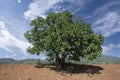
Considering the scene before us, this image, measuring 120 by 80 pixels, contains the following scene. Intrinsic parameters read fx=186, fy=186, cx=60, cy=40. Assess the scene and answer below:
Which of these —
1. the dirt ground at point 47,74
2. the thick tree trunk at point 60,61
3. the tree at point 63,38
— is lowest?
the dirt ground at point 47,74

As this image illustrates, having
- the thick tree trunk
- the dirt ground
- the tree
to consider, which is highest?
the tree

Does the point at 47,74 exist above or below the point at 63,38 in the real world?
below

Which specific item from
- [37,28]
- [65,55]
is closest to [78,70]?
[65,55]

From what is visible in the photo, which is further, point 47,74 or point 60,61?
point 60,61

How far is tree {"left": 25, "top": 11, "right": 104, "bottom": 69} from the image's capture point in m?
32.3

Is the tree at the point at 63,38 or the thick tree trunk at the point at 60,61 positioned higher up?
the tree at the point at 63,38

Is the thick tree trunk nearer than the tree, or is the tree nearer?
the tree

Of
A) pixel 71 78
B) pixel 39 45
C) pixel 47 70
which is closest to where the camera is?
pixel 71 78

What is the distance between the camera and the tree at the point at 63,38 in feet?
106

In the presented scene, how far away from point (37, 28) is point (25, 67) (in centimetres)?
803

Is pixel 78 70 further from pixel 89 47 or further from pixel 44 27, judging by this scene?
pixel 44 27

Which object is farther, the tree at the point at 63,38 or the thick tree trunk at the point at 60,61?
the thick tree trunk at the point at 60,61

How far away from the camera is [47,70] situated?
33.8 m

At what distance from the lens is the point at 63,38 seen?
32.3m
